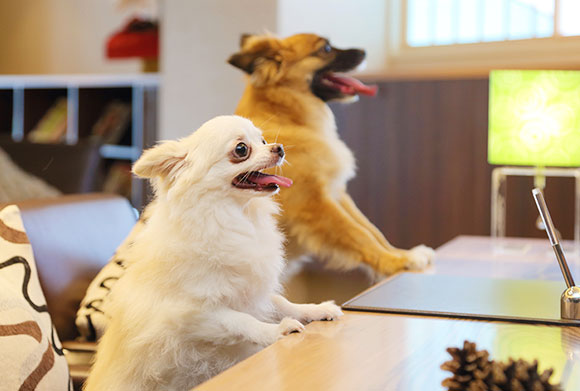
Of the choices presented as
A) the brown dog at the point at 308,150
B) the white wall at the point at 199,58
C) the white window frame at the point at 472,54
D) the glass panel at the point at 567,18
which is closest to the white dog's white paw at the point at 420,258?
the brown dog at the point at 308,150

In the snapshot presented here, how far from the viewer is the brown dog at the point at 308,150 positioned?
1.74 m

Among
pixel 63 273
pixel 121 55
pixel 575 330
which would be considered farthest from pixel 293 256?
pixel 121 55

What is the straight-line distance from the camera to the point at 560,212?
8.90 feet

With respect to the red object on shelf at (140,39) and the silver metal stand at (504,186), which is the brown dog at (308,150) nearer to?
the silver metal stand at (504,186)

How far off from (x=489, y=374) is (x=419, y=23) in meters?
3.04

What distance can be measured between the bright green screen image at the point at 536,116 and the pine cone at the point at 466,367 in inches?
53.4

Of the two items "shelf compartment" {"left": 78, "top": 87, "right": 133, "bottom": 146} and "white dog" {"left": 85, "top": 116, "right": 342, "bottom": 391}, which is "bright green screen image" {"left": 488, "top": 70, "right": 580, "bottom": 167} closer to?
"white dog" {"left": 85, "top": 116, "right": 342, "bottom": 391}

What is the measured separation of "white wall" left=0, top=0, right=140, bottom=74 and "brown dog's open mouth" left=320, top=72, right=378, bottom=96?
3195 mm

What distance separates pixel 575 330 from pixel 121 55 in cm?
366

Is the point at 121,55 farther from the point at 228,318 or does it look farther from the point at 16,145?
the point at 228,318

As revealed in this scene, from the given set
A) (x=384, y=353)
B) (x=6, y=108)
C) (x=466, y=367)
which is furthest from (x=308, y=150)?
(x=6, y=108)

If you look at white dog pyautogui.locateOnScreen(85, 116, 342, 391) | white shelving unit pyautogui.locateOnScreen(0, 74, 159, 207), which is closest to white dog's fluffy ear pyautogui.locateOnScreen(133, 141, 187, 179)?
white dog pyautogui.locateOnScreen(85, 116, 342, 391)

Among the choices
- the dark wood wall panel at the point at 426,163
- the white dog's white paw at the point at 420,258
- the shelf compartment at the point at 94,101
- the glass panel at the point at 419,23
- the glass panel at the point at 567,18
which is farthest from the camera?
the shelf compartment at the point at 94,101

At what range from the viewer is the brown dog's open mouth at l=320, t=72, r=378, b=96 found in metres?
1.89
